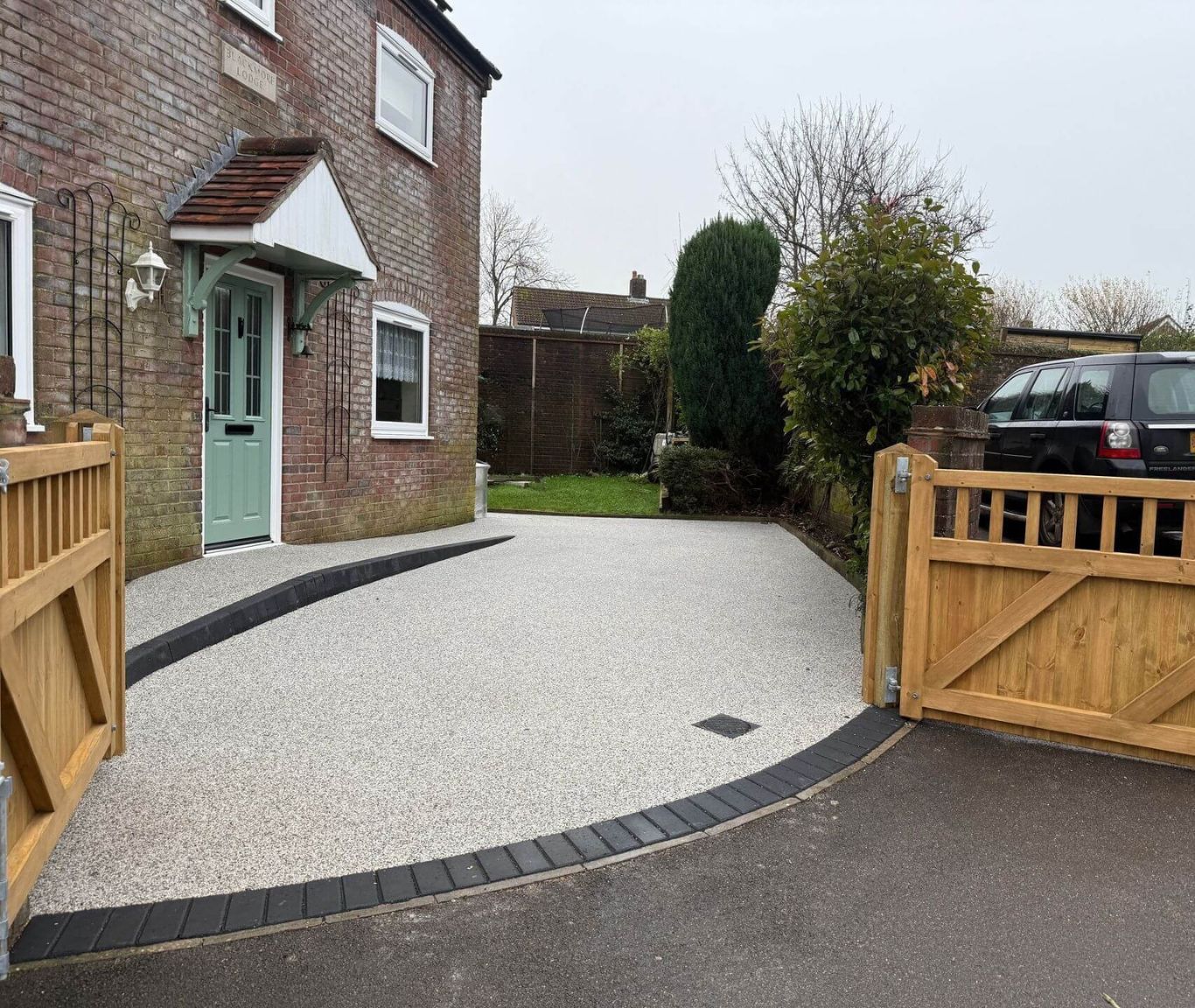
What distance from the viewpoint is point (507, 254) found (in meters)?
39.3

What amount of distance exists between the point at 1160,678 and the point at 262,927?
3645 mm

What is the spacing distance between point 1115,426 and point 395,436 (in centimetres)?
703

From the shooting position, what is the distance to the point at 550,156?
33.7 metres

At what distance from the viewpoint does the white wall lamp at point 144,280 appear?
6.30 m

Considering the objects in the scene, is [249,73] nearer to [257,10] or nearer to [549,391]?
[257,10]

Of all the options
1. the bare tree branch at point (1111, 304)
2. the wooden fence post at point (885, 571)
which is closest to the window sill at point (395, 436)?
the wooden fence post at point (885, 571)

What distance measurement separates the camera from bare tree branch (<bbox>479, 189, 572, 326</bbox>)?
128ft

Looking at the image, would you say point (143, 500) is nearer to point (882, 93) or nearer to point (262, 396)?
point (262, 396)

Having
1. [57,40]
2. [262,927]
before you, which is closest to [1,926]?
[262,927]

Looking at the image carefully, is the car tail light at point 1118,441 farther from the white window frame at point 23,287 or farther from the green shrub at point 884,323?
the white window frame at point 23,287

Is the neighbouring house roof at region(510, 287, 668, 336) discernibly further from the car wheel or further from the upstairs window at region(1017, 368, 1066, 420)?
the car wheel

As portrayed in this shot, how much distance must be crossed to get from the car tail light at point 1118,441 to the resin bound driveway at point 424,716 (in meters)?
2.17

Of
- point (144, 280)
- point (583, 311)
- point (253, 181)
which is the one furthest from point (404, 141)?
point (583, 311)

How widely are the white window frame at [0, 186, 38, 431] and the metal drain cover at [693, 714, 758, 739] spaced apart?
4.32 metres
